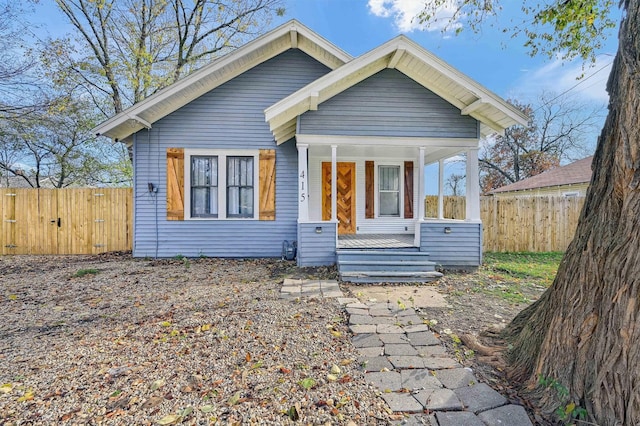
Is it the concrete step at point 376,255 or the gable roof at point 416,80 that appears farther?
the concrete step at point 376,255

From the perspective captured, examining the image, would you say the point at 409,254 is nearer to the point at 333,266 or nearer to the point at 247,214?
the point at 333,266

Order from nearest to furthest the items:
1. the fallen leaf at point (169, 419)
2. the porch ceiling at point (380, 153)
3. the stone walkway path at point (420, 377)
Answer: the fallen leaf at point (169, 419) → the stone walkway path at point (420, 377) → the porch ceiling at point (380, 153)

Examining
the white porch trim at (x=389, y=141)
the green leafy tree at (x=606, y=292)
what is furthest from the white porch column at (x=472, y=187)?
the green leafy tree at (x=606, y=292)

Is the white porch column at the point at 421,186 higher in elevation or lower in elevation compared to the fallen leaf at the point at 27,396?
higher

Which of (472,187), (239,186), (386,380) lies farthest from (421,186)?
(386,380)

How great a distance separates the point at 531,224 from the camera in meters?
9.68

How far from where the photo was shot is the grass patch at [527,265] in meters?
6.39

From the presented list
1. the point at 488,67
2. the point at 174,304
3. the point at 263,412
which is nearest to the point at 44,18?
the point at 174,304

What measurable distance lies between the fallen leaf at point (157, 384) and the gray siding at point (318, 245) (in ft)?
14.0

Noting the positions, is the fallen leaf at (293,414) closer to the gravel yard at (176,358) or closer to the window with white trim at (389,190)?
the gravel yard at (176,358)

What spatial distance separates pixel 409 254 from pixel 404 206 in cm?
287

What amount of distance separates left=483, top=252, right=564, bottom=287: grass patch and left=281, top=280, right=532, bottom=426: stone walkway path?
3.95m

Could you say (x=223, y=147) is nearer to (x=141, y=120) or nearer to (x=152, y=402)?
(x=141, y=120)

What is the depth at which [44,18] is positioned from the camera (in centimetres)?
1030
